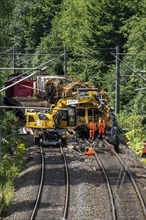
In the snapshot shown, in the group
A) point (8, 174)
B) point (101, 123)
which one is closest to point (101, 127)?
point (101, 123)

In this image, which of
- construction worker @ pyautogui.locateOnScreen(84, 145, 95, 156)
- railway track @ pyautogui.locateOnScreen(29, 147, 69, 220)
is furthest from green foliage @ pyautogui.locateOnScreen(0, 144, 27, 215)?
construction worker @ pyautogui.locateOnScreen(84, 145, 95, 156)

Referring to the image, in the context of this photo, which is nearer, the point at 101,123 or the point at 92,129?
the point at 101,123

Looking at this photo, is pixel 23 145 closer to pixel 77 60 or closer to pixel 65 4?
pixel 77 60

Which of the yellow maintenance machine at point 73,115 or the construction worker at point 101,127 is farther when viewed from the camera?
the yellow maintenance machine at point 73,115

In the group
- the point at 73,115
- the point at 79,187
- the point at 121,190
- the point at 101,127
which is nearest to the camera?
the point at 121,190

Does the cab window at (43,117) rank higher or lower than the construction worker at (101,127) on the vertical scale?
higher

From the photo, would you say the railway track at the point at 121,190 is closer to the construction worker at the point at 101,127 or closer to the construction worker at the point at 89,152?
the construction worker at the point at 89,152

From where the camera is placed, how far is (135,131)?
35.6m

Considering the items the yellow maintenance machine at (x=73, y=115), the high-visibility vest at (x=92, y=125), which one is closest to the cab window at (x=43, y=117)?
the yellow maintenance machine at (x=73, y=115)

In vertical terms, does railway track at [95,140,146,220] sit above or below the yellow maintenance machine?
below

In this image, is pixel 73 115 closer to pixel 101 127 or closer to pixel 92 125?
pixel 92 125

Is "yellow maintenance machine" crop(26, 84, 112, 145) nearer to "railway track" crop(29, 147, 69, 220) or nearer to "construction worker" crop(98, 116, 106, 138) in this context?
"construction worker" crop(98, 116, 106, 138)

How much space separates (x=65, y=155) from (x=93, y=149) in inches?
74.1

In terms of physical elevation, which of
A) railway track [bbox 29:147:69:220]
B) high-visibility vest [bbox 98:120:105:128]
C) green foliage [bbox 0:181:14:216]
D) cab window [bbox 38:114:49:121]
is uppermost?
cab window [bbox 38:114:49:121]
